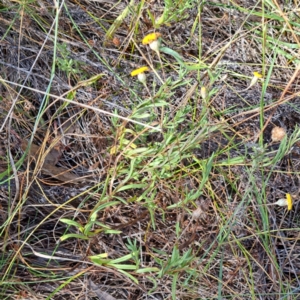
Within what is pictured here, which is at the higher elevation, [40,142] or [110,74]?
[110,74]

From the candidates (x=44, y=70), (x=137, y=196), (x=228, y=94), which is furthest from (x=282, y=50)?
(x=44, y=70)

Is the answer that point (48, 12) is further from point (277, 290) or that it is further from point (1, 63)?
point (277, 290)

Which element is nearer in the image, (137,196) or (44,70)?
(137,196)

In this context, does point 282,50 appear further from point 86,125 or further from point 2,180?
point 2,180

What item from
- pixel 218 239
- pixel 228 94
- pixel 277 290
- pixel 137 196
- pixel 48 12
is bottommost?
pixel 277 290

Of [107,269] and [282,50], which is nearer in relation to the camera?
[107,269]

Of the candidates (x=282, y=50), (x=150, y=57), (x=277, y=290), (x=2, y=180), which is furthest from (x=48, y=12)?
(x=277, y=290)
